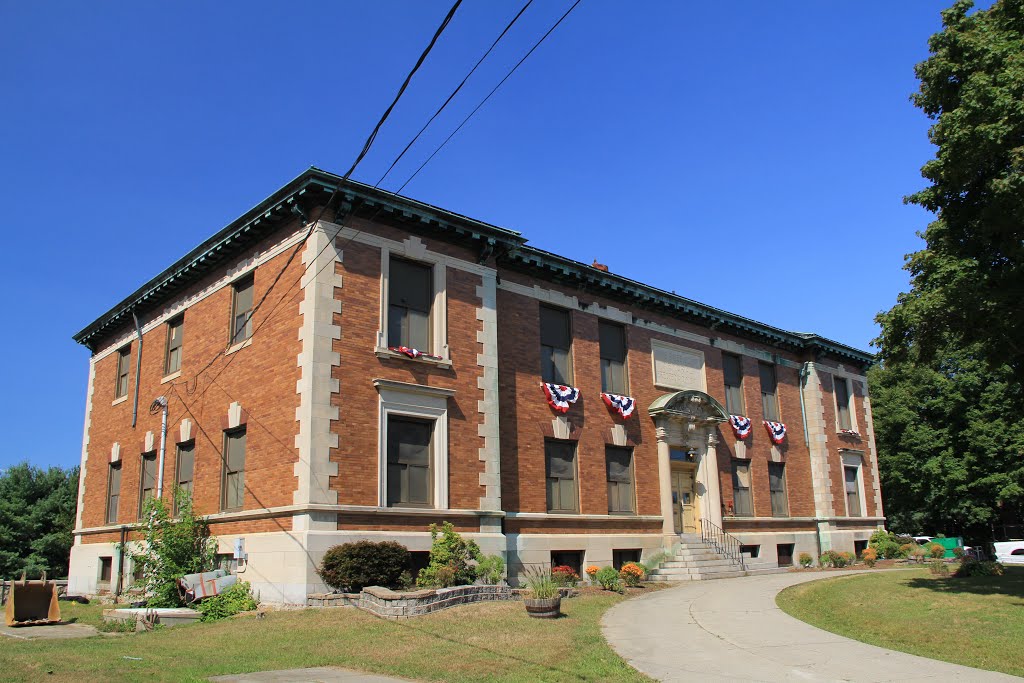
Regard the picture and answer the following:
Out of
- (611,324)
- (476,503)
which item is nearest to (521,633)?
(476,503)

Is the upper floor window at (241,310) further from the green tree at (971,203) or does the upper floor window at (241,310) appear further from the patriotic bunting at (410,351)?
the green tree at (971,203)

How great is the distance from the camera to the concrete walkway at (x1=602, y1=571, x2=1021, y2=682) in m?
10.1

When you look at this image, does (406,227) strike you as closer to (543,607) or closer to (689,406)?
(543,607)

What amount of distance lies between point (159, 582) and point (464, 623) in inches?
346

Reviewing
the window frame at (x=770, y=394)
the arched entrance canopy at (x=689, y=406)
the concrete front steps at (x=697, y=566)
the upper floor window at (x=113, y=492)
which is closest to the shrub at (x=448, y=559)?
the concrete front steps at (x=697, y=566)

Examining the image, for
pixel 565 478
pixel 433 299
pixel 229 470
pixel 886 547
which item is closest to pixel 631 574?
pixel 565 478

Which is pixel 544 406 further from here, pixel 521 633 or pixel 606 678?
pixel 606 678

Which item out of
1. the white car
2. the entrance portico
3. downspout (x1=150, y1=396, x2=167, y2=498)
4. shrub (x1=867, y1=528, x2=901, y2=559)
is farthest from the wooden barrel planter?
the white car

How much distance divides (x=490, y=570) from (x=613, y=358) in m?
9.59

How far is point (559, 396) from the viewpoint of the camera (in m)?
23.4

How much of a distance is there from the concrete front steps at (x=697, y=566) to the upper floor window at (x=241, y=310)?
1326 cm

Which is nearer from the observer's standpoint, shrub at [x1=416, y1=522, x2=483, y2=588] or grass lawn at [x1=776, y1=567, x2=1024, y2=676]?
grass lawn at [x1=776, y1=567, x2=1024, y2=676]

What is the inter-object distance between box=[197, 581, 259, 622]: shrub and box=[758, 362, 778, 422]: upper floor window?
2083cm

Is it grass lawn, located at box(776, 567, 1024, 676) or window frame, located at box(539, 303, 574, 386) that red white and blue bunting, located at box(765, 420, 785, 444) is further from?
window frame, located at box(539, 303, 574, 386)
